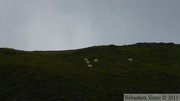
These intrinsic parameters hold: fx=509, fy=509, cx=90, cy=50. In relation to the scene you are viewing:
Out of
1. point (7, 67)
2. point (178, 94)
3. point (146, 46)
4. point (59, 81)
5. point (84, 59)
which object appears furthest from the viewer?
point (146, 46)

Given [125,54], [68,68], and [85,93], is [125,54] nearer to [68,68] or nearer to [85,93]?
[68,68]

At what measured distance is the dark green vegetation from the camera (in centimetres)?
4828

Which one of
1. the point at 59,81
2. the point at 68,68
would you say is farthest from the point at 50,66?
the point at 59,81

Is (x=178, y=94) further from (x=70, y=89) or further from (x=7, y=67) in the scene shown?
(x=7, y=67)

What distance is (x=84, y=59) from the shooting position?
60844 millimetres

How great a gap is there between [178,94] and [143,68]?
11030mm

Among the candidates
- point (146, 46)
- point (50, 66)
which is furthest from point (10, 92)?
point (146, 46)

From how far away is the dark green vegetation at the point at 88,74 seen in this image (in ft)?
158

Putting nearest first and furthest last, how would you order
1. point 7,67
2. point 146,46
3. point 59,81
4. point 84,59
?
point 59,81
point 7,67
point 84,59
point 146,46

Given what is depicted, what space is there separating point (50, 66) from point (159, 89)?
13201 millimetres

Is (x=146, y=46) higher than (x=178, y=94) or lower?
higher

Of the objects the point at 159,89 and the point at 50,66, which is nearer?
the point at 159,89

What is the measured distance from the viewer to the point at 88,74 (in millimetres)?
54500

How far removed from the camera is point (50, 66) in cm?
5678
